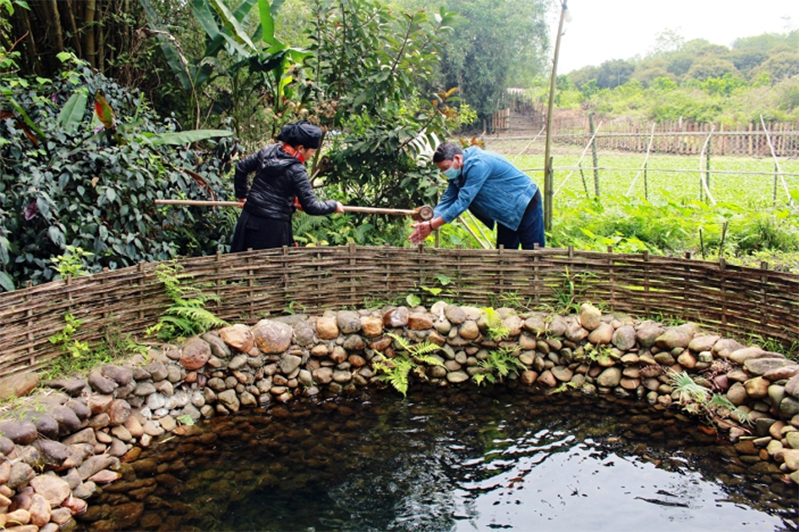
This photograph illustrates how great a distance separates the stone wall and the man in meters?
0.88

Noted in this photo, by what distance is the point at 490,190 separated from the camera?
631 centimetres

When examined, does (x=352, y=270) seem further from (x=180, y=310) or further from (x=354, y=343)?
(x=180, y=310)

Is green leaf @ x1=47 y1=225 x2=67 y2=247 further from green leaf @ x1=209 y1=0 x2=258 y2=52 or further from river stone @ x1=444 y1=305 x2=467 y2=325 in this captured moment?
river stone @ x1=444 y1=305 x2=467 y2=325

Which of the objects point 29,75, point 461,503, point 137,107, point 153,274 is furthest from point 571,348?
point 29,75

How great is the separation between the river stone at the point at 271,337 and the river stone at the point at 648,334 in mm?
3072

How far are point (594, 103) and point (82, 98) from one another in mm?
33000

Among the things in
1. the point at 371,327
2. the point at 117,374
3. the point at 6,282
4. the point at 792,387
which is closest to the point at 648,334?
the point at 792,387

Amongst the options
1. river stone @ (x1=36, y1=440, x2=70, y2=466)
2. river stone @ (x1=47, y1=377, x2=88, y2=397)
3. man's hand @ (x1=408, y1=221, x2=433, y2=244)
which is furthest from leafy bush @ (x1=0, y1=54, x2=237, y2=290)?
man's hand @ (x1=408, y1=221, x2=433, y2=244)

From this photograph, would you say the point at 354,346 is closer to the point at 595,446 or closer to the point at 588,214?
the point at 595,446

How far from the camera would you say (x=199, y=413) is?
5422 mm

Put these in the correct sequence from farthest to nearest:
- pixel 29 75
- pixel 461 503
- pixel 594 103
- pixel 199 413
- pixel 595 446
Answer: pixel 594 103, pixel 29 75, pixel 199 413, pixel 595 446, pixel 461 503

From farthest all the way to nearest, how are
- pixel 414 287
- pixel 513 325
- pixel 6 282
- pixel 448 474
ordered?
pixel 414 287, pixel 513 325, pixel 6 282, pixel 448 474

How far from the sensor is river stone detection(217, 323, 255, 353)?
Result: 18.4 ft

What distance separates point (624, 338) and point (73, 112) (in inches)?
212
